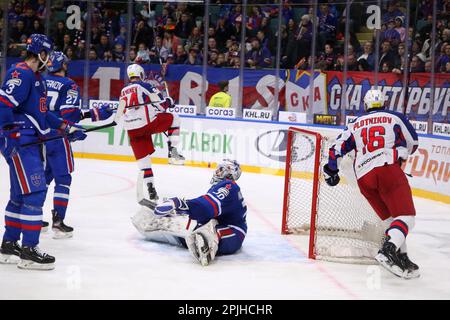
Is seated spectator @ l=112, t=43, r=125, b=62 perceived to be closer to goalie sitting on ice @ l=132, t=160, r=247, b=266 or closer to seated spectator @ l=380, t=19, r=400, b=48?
seated spectator @ l=380, t=19, r=400, b=48

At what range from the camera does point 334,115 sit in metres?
10.8

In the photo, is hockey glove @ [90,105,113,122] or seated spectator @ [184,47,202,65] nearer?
hockey glove @ [90,105,113,122]

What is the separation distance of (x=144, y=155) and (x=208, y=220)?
2433 millimetres

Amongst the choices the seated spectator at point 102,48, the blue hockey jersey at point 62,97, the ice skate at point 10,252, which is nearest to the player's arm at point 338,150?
the blue hockey jersey at point 62,97

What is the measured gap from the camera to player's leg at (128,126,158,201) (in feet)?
24.6

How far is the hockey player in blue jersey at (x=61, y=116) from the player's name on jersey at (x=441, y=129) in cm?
462

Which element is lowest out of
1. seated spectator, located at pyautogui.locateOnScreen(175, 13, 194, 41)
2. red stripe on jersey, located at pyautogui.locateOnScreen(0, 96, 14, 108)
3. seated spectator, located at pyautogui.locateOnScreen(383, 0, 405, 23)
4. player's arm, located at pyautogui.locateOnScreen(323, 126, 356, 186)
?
player's arm, located at pyautogui.locateOnScreen(323, 126, 356, 186)

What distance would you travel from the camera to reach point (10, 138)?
4.75 m

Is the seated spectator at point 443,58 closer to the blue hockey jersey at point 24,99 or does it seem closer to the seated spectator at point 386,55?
the seated spectator at point 386,55

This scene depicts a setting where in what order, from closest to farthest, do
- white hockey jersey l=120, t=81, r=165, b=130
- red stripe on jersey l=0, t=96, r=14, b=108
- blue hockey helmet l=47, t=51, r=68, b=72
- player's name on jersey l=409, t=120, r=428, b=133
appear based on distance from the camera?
1. red stripe on jersey l=0, t=96, r=14, b=108
2. blue hockey helmet l=47, t=51, r=68, b=72
3. white hockey jersey l=120, t=81, r=165, b=130
4. player's name on jersey l=409, t=120, r=428, b=133

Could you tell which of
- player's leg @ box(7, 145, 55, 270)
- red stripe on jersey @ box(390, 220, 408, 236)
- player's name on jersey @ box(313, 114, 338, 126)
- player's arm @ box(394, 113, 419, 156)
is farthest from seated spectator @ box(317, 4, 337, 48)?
player's leg @ box(7, 145, 55, 270)

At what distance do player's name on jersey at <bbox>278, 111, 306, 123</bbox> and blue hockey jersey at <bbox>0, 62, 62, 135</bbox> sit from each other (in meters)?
6.22

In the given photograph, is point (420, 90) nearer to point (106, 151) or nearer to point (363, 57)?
point (363, 57)
